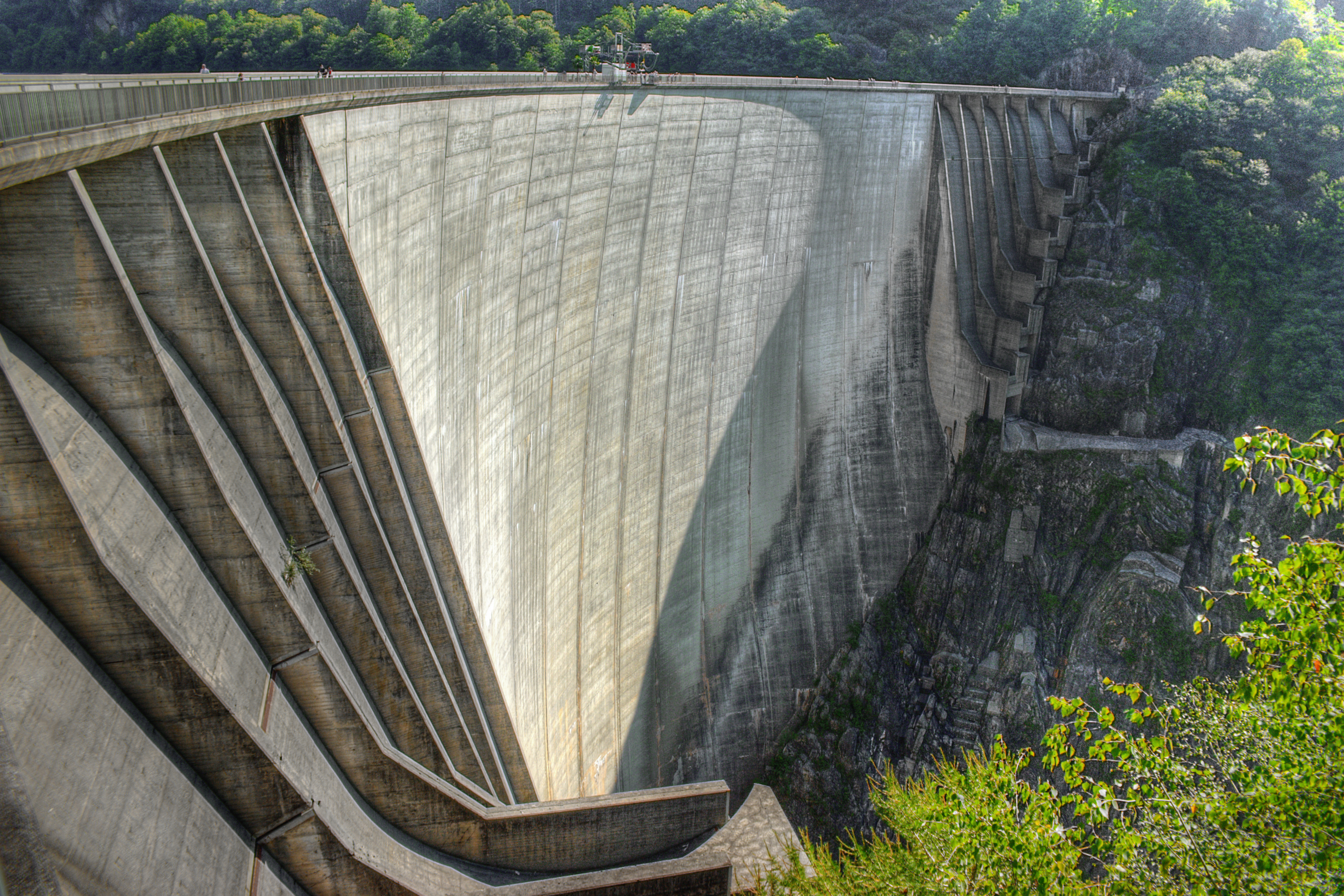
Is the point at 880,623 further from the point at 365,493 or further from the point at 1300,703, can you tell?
the point at 1300,703

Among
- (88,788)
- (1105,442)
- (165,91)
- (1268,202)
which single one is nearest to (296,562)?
(88,788)

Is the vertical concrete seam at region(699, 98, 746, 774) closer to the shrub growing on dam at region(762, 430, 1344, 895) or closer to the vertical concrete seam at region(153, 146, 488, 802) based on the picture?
the vertical concrete seam at region(153, 146, 488, 802)

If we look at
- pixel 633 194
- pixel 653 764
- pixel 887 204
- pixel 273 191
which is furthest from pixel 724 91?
pixel 653 764

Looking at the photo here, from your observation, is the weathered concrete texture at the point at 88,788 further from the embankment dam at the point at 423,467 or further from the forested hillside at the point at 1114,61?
the forested hillside at the point at 1114,61

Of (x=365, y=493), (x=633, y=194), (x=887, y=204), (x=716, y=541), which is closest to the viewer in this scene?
(x=365, y=493)

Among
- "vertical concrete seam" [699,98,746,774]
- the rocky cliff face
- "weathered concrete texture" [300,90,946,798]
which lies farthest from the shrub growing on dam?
the rocky cliff face

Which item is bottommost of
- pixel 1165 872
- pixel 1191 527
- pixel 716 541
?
pixel 1191 527
